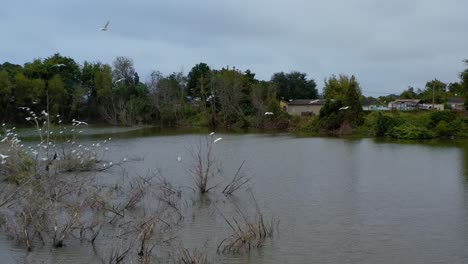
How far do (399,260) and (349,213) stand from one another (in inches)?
170

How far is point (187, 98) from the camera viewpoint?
7594 cm

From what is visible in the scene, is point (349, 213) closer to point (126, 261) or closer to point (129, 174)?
point (126, 261)

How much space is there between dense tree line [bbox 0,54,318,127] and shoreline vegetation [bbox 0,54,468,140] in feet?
0.38

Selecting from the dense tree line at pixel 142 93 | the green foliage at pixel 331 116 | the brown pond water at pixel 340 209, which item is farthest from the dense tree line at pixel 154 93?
the brown pond water at pixel 340 209

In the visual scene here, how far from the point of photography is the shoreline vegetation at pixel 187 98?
→ 54.6 metres

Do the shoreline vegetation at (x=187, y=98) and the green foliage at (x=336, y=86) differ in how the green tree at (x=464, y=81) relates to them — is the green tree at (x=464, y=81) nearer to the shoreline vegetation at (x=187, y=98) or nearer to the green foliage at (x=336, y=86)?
the shoreline vegetation at (x=187, y=98)

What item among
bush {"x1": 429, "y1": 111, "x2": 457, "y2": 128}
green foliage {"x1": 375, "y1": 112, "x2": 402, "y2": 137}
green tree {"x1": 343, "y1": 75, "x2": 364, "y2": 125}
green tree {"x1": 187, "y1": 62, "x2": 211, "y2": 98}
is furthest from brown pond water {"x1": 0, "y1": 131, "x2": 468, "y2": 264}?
green tree {"x1": 187, "y1": 62, "x2": 211, "y2": 98}

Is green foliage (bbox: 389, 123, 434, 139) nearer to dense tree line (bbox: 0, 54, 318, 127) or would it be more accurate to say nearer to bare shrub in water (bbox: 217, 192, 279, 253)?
dense tree line (bbox: 0, 54, 318, 127)

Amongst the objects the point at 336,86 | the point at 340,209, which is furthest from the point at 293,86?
the point at 340,209

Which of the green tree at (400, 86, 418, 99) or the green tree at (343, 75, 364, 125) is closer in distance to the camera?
the green tree at (343, 75, 364, 125)

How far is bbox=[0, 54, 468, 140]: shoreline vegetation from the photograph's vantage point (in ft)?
179

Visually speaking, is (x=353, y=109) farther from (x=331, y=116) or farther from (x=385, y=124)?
(x=385, y=124)

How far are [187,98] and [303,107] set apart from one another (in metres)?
17.3

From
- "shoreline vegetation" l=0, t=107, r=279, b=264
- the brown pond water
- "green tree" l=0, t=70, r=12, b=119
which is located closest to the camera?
"shoreline vegetation" l=0, t=107, r=279, b=264
